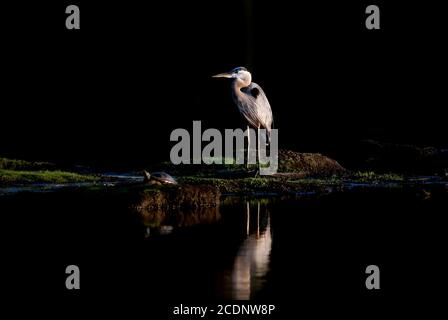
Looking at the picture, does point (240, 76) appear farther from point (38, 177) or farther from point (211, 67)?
point (211, 67)

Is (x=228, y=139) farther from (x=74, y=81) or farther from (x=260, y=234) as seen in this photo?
(x=260, y=234)

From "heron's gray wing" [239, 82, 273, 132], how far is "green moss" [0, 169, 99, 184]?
3290 mm

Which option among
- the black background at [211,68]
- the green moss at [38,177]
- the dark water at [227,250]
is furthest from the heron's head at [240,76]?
the black background at [211,68]

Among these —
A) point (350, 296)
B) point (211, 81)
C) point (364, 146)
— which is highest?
point (211, 81)

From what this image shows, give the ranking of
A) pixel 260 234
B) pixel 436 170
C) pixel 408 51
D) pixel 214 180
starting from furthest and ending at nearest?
pixel 408 51
pixel 436 170
pixel 214 180
pixel 260 234

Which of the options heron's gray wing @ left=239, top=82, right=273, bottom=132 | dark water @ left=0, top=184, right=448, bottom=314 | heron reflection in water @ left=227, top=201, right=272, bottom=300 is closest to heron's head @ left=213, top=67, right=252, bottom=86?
heron's gray wing @ left=239, top=82, right=273, bottom=132

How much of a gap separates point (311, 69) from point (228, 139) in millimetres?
5964

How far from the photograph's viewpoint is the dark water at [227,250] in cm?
749

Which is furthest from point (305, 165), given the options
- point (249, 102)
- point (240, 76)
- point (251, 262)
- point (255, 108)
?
point (251, 262)

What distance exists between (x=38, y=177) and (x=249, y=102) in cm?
429

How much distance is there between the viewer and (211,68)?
24500 mm

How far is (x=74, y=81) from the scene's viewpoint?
25531mm

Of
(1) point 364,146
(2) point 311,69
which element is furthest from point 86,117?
(1) point 364,146

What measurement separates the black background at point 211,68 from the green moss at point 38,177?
320 inches
